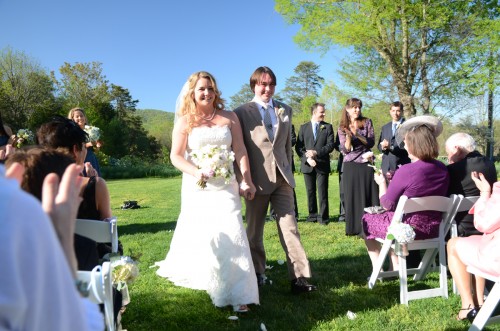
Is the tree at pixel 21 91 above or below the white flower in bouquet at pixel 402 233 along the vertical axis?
above

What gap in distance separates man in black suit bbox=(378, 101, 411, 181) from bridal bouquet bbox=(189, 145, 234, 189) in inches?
173

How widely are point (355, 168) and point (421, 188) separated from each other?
120 inches

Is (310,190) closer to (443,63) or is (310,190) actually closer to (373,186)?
(373,186)

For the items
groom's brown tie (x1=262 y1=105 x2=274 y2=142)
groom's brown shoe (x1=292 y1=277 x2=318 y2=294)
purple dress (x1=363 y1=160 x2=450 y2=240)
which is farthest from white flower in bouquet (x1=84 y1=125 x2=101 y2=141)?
purple dress (x1=363 y1=160 x2=450 y2=240)

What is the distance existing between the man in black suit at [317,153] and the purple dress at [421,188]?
14.7ft

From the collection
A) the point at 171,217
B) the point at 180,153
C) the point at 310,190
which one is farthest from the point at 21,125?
the point at 180,153

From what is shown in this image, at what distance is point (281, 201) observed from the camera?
191 inches

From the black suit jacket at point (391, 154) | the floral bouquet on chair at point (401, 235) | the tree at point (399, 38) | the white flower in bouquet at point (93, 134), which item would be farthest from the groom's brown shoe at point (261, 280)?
the tree at point (399, 38)

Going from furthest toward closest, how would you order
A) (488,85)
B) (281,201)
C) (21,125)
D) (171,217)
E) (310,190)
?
(21,125)
(488,85)
(171,217)
(310,190)
(281,201)

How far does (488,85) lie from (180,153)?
2067cm

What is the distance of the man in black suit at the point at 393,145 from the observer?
7855mm

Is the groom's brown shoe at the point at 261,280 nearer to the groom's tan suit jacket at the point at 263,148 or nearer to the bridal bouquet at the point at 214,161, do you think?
the groom's tan suit jacket at the point at 263,148

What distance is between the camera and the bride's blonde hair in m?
4.41

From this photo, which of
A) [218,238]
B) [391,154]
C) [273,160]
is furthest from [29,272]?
[391,154]
